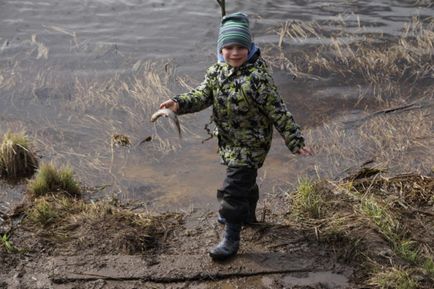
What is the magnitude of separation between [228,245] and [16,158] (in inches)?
98.9

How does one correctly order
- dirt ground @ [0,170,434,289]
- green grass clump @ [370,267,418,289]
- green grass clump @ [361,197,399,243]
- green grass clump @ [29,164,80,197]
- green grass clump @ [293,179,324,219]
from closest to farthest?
green grass clump @ [370,267,418,289]
dirt ground @ [0,170,434,289]
green grass clump @ [361,197,399,243]
green grass clump @ [293,179,324,219]
green grass clump @ [29,164,80,197]

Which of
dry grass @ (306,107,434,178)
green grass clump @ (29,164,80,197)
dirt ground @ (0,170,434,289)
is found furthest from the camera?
dry grass @ (306,107,434,178)

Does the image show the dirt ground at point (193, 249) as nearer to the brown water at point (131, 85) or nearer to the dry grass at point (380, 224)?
the dry grass at point (380, 224)

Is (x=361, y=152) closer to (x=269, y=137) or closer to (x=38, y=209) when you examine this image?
(x=269, y=137)

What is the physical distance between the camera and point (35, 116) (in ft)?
22.9

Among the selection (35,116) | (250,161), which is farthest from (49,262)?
(35,116)

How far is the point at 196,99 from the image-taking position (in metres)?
3.97

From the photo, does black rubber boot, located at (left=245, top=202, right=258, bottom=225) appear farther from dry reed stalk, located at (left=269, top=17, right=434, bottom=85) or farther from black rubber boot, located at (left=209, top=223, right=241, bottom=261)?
dry reed stalk, located at (left=269, top=17, right=434, bottom=85)

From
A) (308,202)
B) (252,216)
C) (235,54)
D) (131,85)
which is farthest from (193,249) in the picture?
(131,85)

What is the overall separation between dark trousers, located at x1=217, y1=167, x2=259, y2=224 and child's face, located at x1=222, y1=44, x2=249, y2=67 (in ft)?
2.29

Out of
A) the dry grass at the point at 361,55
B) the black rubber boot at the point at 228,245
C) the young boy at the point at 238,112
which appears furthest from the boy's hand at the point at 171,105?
the dry grass at the point at 361,55

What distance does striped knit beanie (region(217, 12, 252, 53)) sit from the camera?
376cm

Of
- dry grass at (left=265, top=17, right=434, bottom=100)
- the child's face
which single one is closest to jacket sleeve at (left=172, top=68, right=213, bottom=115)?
the child's face

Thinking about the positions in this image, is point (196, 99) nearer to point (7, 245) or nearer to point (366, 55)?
point (7, 245)
